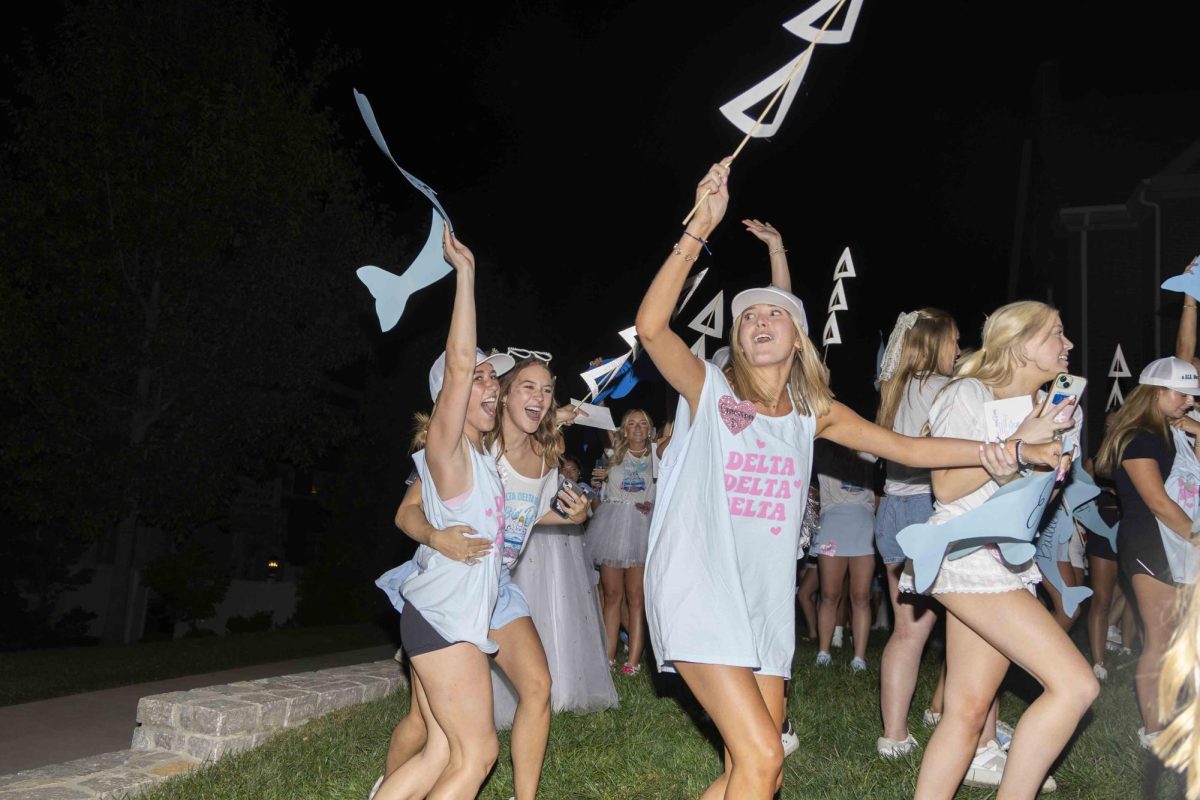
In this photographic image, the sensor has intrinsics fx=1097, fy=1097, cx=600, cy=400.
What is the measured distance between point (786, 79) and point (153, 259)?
13.1 meters

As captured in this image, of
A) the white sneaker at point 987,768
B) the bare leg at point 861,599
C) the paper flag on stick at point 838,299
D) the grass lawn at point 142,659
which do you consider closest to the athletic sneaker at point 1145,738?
the white sneaker at point 987,768

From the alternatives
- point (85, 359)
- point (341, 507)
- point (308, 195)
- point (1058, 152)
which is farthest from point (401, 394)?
point (1058, 152)

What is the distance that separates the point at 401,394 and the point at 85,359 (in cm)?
890

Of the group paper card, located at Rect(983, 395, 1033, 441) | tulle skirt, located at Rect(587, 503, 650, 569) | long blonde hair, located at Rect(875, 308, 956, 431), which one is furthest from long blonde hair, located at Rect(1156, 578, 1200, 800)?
tulle skirt, located at Rect(587, 503, 650, 569)

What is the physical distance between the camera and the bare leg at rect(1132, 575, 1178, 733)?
4.91 meters

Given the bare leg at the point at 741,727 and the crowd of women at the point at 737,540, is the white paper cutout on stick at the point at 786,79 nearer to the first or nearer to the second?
the crowd of women at the point at 737,540

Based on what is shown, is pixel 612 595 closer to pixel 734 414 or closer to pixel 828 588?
pixel 828 588

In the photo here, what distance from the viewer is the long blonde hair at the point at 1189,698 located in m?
1.64

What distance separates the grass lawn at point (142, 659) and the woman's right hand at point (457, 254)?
7254 mm

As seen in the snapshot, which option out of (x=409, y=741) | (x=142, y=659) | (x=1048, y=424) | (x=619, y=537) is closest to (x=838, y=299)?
(x=619, y=537)

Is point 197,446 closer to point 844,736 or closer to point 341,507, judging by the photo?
point 341,507

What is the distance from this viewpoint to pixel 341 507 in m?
→ 21.5

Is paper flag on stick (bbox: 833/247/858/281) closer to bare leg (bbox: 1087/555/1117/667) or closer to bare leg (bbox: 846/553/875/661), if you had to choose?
bare leg (bbox: 846/553/875/661)

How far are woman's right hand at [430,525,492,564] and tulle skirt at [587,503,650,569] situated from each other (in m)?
4.95
